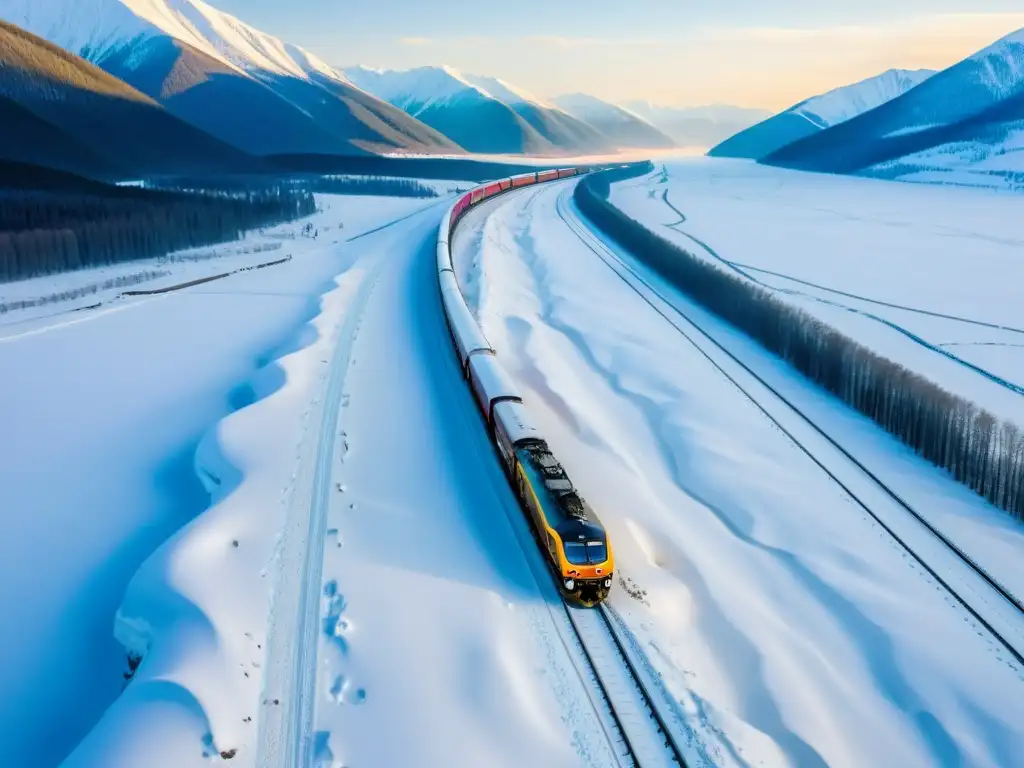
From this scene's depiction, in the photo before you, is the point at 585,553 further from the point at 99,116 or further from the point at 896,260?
the point at 99,116

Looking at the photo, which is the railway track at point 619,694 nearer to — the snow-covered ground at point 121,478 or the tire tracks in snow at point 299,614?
the tire tracks in snow at point 299,614

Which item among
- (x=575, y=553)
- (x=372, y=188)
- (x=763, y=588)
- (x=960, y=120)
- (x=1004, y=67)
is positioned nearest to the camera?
(x=575, y=553)

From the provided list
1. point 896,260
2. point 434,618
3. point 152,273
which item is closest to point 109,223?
point 152,273

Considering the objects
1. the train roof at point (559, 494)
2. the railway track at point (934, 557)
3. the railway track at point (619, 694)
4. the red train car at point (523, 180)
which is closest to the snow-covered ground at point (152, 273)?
the red train car at point (523, 180)

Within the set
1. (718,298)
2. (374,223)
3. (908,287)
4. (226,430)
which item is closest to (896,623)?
(226,430)

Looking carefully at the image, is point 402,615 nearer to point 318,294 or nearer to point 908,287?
→ point 318,294

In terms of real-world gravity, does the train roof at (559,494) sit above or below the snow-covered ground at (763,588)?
above
